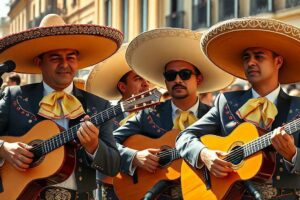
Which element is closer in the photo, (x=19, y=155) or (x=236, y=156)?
(x=236, y=156)

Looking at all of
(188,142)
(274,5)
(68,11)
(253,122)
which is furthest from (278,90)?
(68,11)

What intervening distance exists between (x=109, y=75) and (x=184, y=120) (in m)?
1.98

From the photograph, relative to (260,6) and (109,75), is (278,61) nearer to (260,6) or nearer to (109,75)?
(109,75)

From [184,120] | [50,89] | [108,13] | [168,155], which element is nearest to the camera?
[50,89]

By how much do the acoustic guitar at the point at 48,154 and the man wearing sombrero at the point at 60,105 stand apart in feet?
Answer: 0.08

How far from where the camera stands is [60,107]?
5.26m

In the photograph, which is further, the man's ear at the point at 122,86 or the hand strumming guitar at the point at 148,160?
the man's ear at the point at 122,86

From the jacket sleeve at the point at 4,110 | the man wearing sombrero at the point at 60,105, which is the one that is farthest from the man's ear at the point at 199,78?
the jacket sleeve at the point at 4,110

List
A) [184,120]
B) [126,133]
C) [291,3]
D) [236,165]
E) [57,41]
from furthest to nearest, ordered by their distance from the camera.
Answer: [291,3] → [126,133] → [184,120] → [57,41] → [236,165]

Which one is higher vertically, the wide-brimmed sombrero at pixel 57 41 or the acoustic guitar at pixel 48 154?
the wide-brimmed sombrero at pixel 57 41

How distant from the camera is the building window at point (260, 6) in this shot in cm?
1902

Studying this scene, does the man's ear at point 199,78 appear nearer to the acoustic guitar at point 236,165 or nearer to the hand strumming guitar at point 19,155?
the acoustic guitar at point 236,165

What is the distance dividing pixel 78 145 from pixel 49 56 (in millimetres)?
772

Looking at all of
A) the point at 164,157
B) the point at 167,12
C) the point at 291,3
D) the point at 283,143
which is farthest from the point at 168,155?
the point at 167,12
